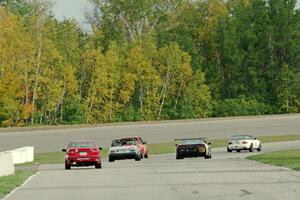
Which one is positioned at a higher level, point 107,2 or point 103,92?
point 107,2

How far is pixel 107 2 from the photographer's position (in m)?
108

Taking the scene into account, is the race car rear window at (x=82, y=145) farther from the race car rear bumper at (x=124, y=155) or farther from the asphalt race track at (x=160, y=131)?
the asphalt race track at (x=160, y=131)

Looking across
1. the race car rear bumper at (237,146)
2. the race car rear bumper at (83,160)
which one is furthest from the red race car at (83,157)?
the race car rear bumper at (237,146)

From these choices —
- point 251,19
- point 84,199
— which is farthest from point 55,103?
point 84,199

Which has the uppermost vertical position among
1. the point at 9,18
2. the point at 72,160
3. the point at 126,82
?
the point at 9,18

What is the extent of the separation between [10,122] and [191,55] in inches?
1011

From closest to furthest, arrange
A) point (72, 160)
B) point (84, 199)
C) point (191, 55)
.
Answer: point (84, 199) → point (72, 160) → point (191, 55)

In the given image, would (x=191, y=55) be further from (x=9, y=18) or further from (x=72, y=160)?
(x=72, y=160)

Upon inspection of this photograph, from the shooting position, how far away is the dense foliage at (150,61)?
90.0 m

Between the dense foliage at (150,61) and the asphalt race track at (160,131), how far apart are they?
48.3 feet

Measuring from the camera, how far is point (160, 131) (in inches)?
2911

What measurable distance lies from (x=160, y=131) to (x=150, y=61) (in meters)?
22.8

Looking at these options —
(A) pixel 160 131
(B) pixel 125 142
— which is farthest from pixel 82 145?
(A) pixel 160 131

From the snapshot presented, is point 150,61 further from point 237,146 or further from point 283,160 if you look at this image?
point 283,160
